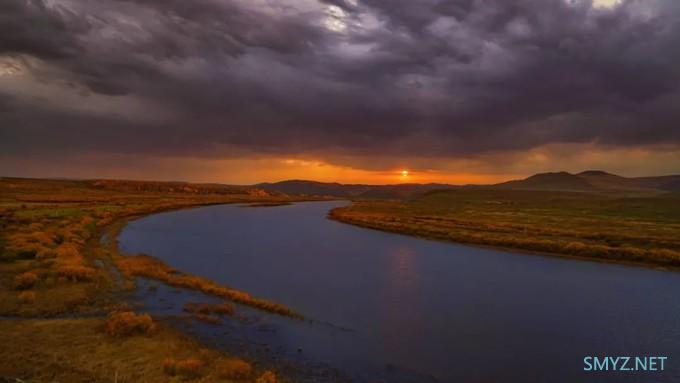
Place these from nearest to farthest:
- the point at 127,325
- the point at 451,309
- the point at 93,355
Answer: the point at 93,355
the point at 127,325
the point at 451,309

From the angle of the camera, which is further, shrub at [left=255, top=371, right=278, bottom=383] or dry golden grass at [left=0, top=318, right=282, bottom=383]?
shrub at [left=255, top=371, right=278, bottom=383]

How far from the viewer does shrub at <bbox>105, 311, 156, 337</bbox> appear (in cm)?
1537

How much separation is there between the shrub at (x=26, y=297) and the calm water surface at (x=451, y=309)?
33.9 ft

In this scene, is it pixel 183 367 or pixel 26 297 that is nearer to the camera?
pixel 183 367

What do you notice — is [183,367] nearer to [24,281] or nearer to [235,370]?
[235,370]

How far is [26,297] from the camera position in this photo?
19.1 metres

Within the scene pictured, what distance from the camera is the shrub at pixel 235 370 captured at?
12500 mm

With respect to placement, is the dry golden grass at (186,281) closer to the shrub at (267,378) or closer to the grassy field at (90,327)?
the grassy field at (90,327)

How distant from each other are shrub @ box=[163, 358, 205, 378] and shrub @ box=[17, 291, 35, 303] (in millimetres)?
11340

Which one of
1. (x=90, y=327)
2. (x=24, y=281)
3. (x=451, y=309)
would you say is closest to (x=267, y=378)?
(x=90, y=327)

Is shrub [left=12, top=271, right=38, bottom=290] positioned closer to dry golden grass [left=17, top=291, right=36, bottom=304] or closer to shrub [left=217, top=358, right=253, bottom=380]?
dry golden grass [left=17, top=291, right=36, bottom=304]

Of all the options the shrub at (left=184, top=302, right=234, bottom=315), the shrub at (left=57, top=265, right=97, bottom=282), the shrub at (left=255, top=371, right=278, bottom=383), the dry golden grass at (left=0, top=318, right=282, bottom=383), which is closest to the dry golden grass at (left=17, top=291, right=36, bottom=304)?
the dry golden grass at (left=0, top=318, right=282, bottom=383)

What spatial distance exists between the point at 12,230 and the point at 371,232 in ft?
157

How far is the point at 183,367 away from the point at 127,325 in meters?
4.75
